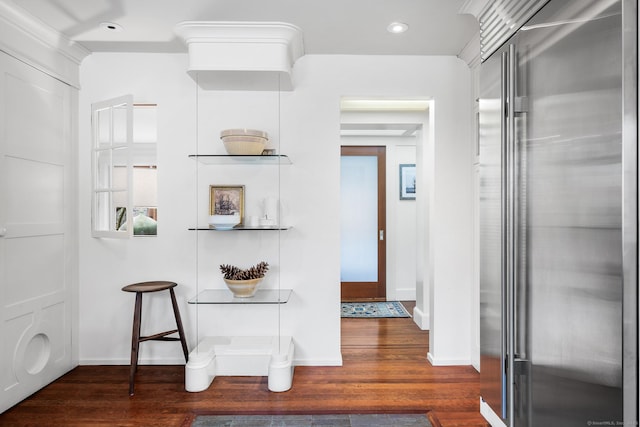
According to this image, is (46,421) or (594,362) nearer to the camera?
(594,362)

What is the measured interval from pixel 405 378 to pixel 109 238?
243 centimetres

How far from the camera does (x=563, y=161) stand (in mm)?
1270

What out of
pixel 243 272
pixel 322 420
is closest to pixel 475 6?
pixel 243 272

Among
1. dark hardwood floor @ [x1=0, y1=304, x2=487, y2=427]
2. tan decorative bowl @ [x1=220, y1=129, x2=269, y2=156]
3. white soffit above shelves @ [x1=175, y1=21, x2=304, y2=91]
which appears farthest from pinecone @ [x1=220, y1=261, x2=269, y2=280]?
white soffit above shelves @ [x1=175, y1=21, x2=304, y2=91]

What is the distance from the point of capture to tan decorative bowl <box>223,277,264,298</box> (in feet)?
9.02

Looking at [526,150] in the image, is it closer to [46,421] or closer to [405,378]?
[405,378]

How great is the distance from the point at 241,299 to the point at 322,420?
0.97 m

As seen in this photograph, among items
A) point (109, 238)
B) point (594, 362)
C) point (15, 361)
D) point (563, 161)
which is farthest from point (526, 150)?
point (15, 361)

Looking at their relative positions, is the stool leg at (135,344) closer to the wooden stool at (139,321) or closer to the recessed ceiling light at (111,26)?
the wooden stool at (139,321)

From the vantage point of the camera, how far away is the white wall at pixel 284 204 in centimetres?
303

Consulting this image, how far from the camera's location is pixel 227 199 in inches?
118

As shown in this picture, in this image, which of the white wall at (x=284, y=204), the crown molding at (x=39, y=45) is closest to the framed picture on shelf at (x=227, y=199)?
the white wall at (x=284, y=204)

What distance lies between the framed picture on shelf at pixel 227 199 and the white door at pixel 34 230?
3.55 ft

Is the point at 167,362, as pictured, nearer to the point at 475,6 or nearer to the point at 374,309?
the point at 374,309
